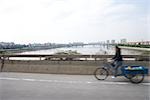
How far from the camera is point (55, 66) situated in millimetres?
15742

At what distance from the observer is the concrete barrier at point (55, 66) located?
14993 millimetres

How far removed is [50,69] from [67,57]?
3004mm

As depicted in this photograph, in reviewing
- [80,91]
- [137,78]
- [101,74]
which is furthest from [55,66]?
[80,91]

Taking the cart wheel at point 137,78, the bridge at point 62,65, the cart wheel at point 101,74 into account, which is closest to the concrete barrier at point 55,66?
the bridge at point 62,65

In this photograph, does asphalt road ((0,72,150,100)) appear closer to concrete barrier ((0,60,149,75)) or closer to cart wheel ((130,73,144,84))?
cart wheel ((130,73,144,84))

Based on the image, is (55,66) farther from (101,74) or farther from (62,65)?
(101,74)

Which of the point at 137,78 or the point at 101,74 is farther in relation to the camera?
the point at 101,74

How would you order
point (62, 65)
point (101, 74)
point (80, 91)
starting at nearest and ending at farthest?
point (80, 91) < point (101, 74) < point (62, 65)

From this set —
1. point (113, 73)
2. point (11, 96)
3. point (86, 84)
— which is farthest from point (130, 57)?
point (11, 96)

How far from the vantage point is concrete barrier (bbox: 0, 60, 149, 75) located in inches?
590

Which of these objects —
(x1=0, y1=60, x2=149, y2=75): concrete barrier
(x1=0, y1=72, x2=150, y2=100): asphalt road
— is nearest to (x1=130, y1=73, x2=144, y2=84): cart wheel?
(x1=0, y1=72, x2=150, y2=100): asphalt road

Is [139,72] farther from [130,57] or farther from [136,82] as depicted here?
[130,57]

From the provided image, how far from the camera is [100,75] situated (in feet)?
40.4

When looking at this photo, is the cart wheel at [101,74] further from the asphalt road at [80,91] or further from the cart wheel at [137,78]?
the cart wheel at [137,78]
